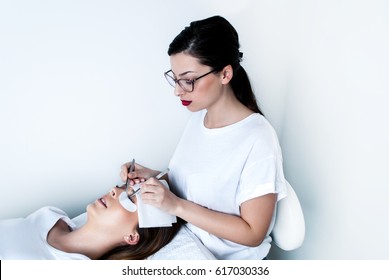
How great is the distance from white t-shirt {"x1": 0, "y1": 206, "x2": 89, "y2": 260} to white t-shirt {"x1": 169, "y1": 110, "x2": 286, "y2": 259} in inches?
18.5

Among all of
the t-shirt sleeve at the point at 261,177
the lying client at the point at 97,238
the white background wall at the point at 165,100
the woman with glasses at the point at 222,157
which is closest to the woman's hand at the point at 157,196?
the woman with glasses at the point at 222,157

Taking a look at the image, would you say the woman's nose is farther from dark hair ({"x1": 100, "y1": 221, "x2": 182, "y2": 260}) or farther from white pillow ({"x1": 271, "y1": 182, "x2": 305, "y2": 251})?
white pillow ({"x1": 271, "y1": 182, "x2": 305, "y2": 251})

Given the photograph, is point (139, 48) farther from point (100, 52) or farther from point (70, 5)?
point (70, 5)

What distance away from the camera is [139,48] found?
1.52 m

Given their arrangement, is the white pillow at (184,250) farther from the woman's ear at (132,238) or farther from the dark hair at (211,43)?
the dark hair at (211,43)

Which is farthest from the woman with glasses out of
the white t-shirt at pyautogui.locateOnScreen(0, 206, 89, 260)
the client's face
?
the white t-shirt at pyautogui.locateOnScreen(0, 206, 89, 260)

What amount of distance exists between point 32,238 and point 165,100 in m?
0.79

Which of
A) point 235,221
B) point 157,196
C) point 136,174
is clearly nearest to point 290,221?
point 235,221

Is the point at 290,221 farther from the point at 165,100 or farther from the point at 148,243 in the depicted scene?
the point at 165,100

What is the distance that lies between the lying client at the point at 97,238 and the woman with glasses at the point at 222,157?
128 millimetres

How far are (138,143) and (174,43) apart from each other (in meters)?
0.63

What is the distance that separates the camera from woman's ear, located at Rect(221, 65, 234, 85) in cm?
Answer: 117

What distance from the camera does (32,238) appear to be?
1.37 m

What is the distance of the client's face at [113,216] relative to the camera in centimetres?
131
